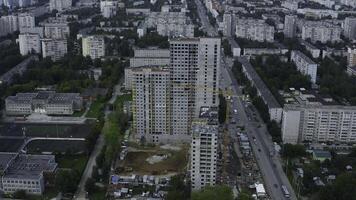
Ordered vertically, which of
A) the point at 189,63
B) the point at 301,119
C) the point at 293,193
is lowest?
the point at 293,193

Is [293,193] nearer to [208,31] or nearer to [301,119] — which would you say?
[301,119]

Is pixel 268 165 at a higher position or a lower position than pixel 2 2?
lower

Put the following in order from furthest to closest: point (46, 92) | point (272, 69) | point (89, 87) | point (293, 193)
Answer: point (272, 69) → point (89, 87) → point (46, 92) → point (293, 193)

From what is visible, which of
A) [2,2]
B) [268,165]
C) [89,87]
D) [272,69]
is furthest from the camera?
[2,2]

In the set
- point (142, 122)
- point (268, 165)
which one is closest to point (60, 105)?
point (142, 122)

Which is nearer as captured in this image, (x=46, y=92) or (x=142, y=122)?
(x=142, y=122)

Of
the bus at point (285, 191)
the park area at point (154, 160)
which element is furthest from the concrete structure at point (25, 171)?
the bus at point (285, 191)

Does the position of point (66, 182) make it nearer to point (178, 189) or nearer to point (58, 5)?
point (178, 189)

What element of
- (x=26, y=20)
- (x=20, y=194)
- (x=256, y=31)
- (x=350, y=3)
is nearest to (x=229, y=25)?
(x=256, y=31)
